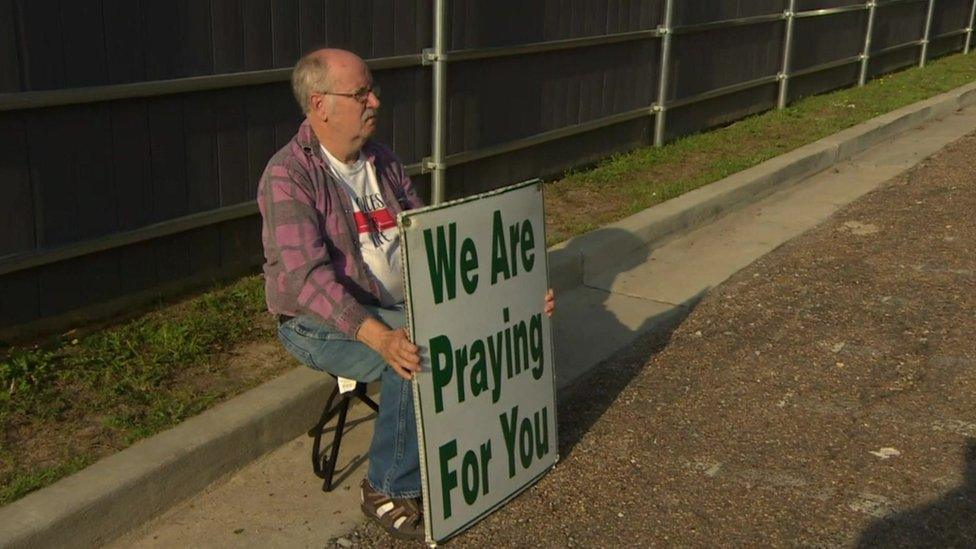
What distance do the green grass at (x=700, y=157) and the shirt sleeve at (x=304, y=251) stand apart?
3.08m

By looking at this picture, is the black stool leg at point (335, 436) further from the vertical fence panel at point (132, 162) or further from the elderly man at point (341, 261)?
the vertical fence panel at point (132, 162)

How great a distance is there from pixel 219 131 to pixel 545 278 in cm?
209

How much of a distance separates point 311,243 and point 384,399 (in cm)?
56

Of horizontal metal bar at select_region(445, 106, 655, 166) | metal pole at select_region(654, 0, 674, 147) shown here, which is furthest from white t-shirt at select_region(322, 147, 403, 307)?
metal pole at select_region(654, 0, 674, 147)

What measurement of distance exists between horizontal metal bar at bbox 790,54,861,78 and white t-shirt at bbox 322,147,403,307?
888 cm

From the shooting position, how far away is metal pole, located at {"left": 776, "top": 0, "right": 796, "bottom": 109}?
11.5 metres

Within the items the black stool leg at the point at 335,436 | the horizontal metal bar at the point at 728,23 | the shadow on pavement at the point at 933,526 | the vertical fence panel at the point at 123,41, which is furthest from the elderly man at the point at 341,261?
the horizontal metal bar at the point at 728,23

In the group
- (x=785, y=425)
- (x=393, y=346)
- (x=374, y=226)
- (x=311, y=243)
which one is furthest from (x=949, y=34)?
(x=393, y=346)

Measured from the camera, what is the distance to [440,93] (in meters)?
6.59

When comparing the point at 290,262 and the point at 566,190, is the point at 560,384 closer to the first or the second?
the point at 290,262

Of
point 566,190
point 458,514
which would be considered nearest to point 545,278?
point 458,514

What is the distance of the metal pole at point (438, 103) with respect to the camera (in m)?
6.48

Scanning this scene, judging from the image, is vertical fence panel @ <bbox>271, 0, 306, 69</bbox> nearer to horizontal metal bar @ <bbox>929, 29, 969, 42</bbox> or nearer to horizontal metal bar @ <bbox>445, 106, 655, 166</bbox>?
horizontal metal bar @ <bbox>445, 106, 655, 166</bbox>

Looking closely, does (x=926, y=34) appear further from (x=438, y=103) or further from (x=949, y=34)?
(x=438, y=103)
